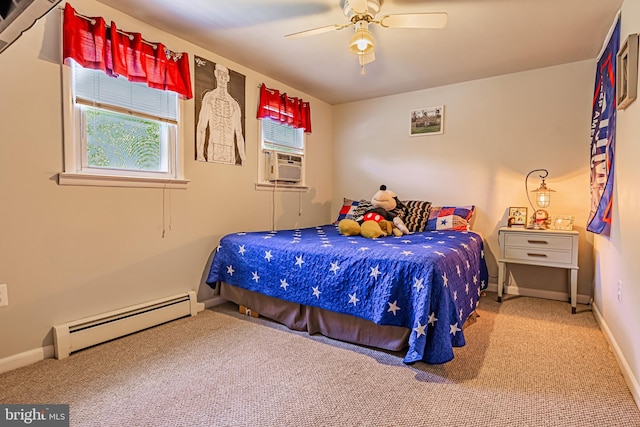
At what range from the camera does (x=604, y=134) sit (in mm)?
2430

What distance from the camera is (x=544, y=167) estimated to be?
3246mm

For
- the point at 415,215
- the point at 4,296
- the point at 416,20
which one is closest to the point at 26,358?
the point at 4,296

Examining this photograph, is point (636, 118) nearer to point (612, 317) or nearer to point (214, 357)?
point (612, 317)

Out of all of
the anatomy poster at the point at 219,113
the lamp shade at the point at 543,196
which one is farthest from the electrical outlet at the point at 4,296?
the lamp shade at the point at 543,196

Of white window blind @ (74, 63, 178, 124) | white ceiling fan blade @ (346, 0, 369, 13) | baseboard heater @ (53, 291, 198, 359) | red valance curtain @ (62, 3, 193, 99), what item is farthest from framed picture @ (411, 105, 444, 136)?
baseboard heater @ (53, 291, 198, 359)

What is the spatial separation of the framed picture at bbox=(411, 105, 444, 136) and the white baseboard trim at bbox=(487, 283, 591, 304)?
5.91 feet

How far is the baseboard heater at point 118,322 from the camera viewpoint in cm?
200

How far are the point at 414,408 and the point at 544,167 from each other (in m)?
2.81

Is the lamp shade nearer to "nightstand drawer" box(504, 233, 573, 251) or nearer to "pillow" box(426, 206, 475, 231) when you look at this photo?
"nightstand drawer" box(504, 233, 573, 251)

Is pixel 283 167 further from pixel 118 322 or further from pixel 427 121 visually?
pixel 118 322

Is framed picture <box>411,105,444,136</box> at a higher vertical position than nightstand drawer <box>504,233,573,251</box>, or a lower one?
higher

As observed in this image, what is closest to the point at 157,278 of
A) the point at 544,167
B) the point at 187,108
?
the point at 187,108

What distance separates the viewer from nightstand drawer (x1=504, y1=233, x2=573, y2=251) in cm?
279

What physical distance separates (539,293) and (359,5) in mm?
3083
